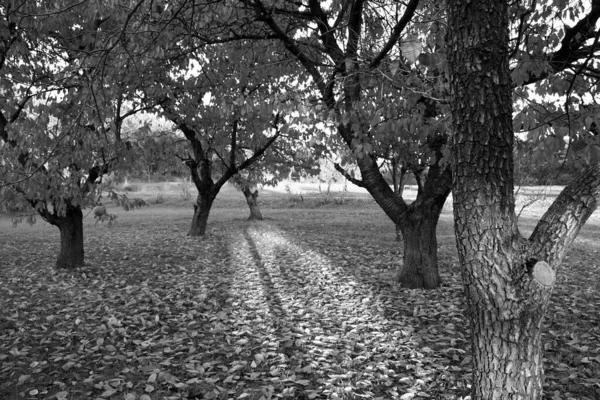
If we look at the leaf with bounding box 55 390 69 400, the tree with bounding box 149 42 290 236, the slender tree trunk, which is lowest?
the leaf with bounding box 55 390 69 400

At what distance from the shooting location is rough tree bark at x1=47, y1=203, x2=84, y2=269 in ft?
29.0

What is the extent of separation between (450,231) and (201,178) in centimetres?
998

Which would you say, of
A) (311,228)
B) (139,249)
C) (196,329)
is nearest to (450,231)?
(311,228)

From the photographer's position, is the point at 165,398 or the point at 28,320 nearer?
the point at 165,398

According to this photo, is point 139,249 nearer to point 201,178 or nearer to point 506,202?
point 201,178

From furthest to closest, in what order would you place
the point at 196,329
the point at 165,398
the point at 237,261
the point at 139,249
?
the point at 139,249 → the point at 237,261 → the point at 196,329 → the point at 165,398

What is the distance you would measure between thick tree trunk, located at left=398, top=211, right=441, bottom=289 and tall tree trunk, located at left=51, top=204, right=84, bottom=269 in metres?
6.88

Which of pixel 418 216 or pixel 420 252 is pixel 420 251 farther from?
pixel 418 216

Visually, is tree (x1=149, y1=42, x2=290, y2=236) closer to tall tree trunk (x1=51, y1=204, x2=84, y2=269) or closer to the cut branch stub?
tall tree trunk (x1=51, y1=204, x2=84, y2=269)

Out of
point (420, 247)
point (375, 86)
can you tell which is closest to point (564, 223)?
point (375, 86)

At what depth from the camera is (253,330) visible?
17.6ft

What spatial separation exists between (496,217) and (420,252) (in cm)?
502

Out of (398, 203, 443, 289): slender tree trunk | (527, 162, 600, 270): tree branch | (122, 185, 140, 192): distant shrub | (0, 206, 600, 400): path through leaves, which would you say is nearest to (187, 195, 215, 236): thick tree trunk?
A: (0, 206, 600, 400): path through leaves

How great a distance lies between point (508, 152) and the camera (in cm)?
224
